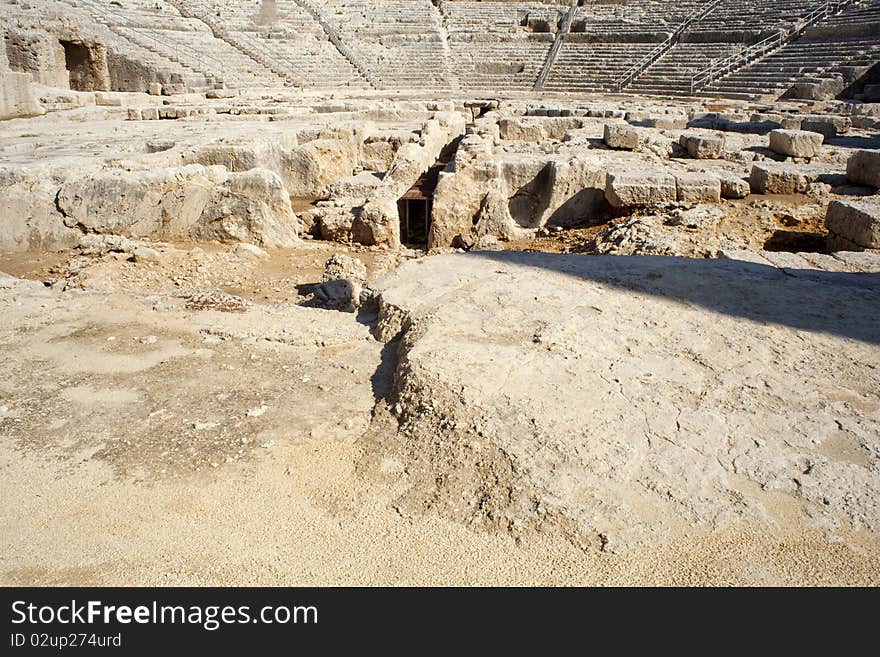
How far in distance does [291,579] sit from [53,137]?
372 inches

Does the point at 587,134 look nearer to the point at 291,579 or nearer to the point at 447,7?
the point at 291,579

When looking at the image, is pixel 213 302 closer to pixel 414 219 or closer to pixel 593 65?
pixel 414 219

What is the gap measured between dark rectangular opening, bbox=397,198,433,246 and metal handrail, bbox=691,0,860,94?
52.4 ft

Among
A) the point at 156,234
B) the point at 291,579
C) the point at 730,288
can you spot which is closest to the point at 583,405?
the point at 291,579

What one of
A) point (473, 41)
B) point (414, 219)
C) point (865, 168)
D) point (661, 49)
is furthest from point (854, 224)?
point (473, 41)

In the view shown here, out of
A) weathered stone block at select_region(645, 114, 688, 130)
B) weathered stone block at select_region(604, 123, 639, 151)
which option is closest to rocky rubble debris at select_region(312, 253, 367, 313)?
weathered stone block at select_region(604, 123, 639, 151)

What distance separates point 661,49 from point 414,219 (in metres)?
19.9

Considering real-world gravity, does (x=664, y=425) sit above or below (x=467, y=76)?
below

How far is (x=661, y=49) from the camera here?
78.7 feet

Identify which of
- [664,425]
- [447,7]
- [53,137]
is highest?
[447,7]

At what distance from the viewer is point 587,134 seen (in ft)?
37.4

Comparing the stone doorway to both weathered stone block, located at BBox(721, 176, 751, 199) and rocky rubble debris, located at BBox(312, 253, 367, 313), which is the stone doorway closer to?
rocky rubble debris, located at BBox(312, 253, 367, 313)

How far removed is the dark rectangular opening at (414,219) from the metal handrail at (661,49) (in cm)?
1647

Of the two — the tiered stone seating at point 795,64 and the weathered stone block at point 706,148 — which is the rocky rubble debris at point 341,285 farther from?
the tiered stone seating at point 795,64
